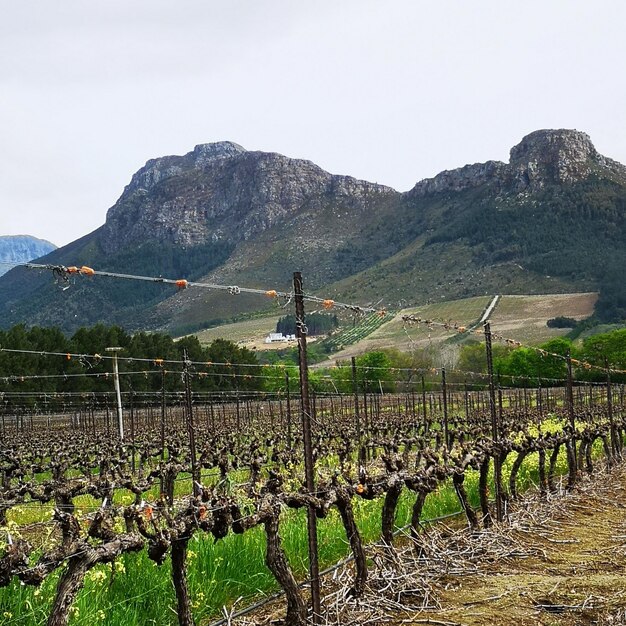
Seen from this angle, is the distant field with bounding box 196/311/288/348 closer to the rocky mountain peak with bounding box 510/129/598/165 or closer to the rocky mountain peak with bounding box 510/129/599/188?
the rocky mountain peak with bounding box 510/129/599/188

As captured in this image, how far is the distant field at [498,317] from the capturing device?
108 meters

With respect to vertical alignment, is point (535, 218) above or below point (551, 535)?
above

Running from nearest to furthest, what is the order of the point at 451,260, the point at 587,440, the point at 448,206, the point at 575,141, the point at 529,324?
1. the point at 587,440
2. the point at 529,324
3. the point at 451,260
4. the point at 575,141
5. the point at 448,206

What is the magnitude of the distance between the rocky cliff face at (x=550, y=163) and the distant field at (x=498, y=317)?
46.5 m

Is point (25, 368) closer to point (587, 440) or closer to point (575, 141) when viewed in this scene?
point (587, 440)

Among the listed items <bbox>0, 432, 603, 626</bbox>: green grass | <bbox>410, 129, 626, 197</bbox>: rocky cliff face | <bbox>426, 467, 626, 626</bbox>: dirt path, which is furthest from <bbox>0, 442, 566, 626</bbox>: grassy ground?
<bbox>410, 129, 626, 197</bbox>: rocky cliff face

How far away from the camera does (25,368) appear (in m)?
52.9

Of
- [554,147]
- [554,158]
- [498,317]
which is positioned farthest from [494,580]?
[554,147]

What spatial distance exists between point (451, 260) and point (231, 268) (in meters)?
67.2

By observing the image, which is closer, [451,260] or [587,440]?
[587,440]

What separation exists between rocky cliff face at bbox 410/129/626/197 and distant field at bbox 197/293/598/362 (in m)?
46.5

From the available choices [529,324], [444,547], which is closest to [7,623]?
[444,547]

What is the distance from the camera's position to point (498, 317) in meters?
114

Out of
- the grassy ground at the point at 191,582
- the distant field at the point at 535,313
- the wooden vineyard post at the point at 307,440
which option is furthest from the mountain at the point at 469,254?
the wooden vineyard post at the point at 307,440
